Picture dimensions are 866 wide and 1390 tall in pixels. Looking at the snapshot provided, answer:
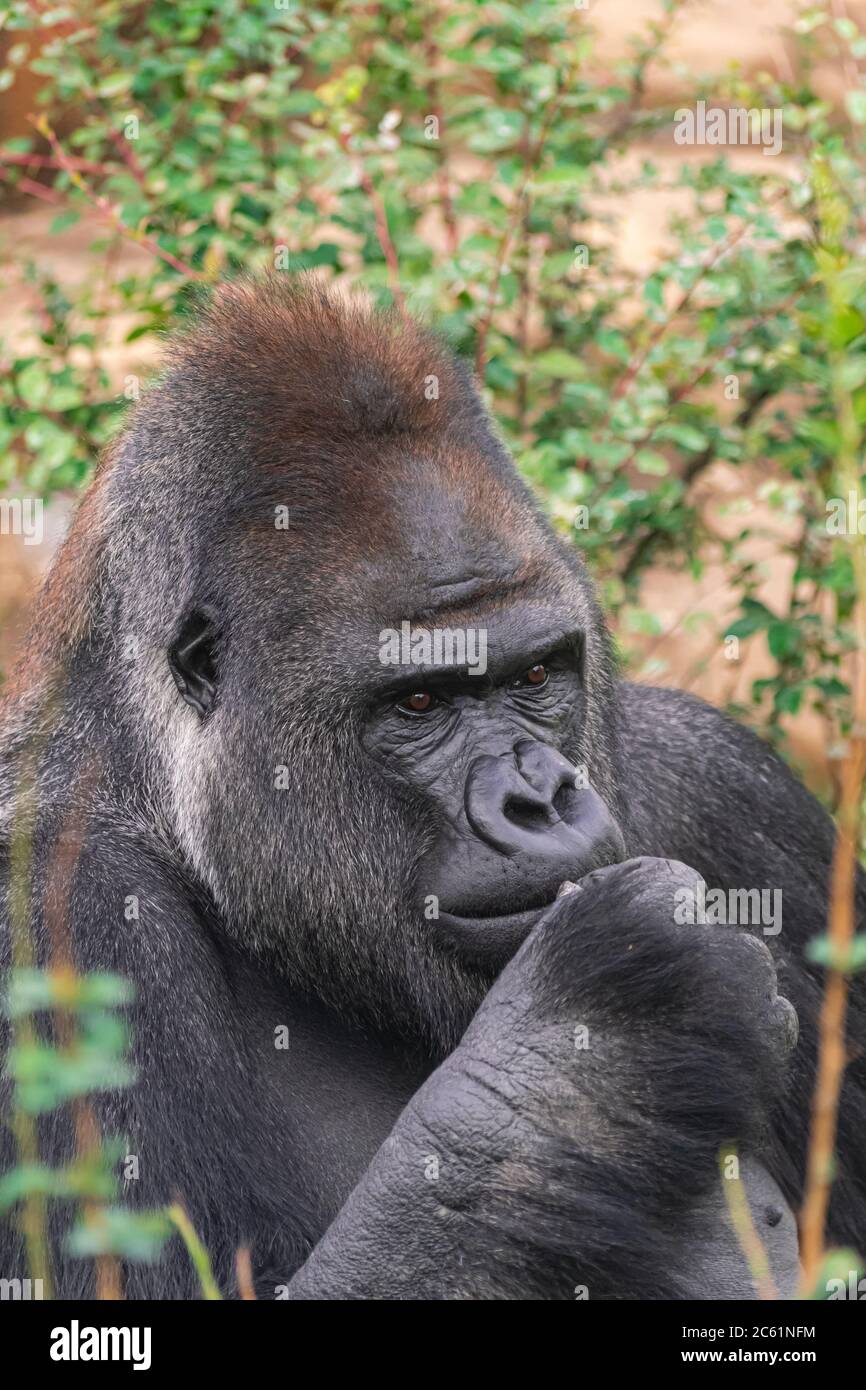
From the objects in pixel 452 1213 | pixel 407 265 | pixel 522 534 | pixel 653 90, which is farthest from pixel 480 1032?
A: pixel 653 90

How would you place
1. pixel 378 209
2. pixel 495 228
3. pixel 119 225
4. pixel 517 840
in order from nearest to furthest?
pixel 517 840, pixel 119 225, pixel 378 209, pixel 495 228

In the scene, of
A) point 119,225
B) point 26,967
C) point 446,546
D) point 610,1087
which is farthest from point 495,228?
point 610,1087

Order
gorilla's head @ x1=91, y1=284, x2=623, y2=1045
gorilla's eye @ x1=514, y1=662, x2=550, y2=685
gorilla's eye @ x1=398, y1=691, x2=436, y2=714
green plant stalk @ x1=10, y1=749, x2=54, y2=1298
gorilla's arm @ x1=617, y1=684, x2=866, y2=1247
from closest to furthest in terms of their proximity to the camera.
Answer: green plant stalk @ x1=10, y1=749, x2=54, y2=1298 < gorilla's head @ x1=91, y1=284, x2=623, y2=1045 < gorilla's eye @ x1=398, y1=691, x2=436, y2=714 < gorilla's eye @ x1=514, y1=662, x2=550, y2=685 < gorilla's arm @ x1=617, y1=684, x2=866, y2=1247

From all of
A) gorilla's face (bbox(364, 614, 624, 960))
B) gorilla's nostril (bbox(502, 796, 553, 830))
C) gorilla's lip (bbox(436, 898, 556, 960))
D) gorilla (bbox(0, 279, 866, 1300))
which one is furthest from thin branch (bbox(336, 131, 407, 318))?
gorilla's lip (bbox(436, 898, 556, 960))

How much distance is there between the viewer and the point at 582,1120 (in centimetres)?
344

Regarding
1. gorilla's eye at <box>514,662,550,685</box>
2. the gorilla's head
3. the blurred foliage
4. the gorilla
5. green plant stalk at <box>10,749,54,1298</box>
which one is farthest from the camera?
the blurred foliage

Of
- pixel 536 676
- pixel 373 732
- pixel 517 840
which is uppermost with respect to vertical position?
pixel 536 676

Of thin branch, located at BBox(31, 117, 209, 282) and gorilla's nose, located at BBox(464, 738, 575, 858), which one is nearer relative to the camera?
gorilla's nose, located at BBox(464, 738, 575, 858)

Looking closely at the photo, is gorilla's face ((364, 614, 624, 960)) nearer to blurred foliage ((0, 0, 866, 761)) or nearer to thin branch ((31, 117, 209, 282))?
blurred foliage ((0, 0, 866, 761))

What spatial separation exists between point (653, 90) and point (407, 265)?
271 inches

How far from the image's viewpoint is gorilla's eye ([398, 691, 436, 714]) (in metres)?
3.84

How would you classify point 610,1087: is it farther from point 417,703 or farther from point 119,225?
point 119,225

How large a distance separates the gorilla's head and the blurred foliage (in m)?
1.92

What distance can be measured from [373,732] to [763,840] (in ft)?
4.84
